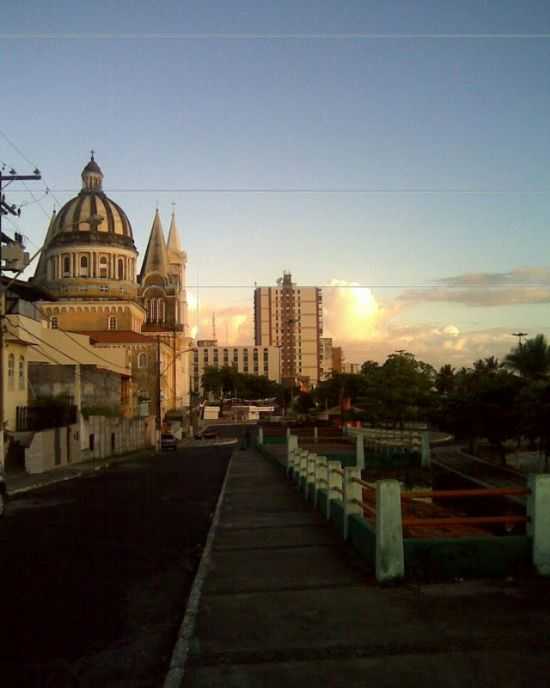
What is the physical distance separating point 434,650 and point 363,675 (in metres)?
0.72

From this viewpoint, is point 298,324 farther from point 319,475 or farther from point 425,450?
point 319,475

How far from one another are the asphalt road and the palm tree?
19.7m

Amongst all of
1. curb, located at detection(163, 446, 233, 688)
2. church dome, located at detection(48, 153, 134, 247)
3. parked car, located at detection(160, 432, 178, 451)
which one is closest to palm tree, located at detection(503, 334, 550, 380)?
curb, located at detection(163, 446, 233, 688)

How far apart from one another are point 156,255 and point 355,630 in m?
110

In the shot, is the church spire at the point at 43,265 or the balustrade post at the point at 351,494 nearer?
the balustrade post at the point at 351,494

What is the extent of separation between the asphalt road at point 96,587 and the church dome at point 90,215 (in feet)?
257

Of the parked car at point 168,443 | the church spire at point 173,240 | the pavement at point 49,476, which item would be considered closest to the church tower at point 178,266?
the church spire at point 173,240

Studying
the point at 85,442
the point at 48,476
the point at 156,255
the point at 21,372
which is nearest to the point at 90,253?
the point at 156,255

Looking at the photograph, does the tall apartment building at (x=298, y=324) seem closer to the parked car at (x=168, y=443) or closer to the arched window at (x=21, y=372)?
the parked car at (x=168, y=443)

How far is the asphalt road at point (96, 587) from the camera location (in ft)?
20.4

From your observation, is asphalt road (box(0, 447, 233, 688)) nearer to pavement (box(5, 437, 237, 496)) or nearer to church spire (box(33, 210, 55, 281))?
pavement (box(5, 437, 237, 496))

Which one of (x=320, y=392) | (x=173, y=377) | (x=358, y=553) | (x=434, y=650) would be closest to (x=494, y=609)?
(x=434, y=650)

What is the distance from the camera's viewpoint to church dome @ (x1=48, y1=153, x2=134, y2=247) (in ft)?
309

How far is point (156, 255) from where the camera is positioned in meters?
114
